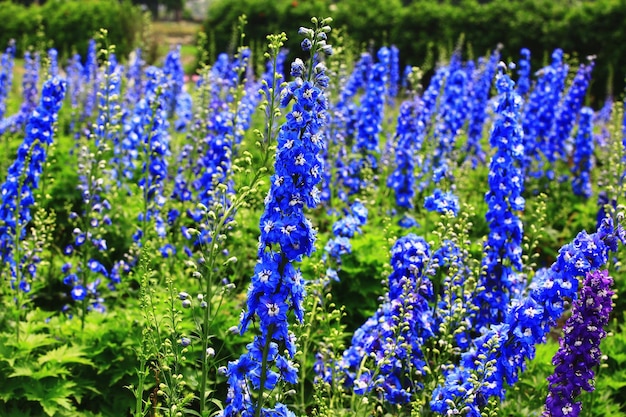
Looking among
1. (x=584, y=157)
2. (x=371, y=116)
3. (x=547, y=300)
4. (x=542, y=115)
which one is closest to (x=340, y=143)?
(x=371, y=116)

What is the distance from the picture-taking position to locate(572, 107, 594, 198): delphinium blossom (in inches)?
326

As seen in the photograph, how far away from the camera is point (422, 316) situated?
13.4ft

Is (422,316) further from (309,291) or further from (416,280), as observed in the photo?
(309,291)

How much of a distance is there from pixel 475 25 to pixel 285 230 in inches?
608

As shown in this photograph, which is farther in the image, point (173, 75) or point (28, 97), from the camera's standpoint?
point (173, 75)

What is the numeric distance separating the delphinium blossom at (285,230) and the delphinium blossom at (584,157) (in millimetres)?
6034

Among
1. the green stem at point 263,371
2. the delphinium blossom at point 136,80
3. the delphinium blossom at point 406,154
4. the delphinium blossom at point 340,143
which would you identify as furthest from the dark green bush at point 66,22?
the green stem at point 263,371

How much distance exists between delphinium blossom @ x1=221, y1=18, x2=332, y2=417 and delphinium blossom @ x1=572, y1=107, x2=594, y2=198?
603cm

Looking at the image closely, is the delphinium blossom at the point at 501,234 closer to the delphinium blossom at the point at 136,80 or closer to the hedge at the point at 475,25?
the delphinium blossom at the point at 136,80

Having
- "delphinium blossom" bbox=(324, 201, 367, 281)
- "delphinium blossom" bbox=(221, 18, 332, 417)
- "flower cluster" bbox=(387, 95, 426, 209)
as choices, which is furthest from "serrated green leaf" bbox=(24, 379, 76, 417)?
"flower cluster" bbox=(387, 95, 426, 209)

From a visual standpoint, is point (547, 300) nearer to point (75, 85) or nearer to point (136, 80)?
point (136, 80)

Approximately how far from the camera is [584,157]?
827 centimetres

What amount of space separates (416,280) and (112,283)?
107 inches

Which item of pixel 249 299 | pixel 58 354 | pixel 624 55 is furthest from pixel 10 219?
pixel 624 55
